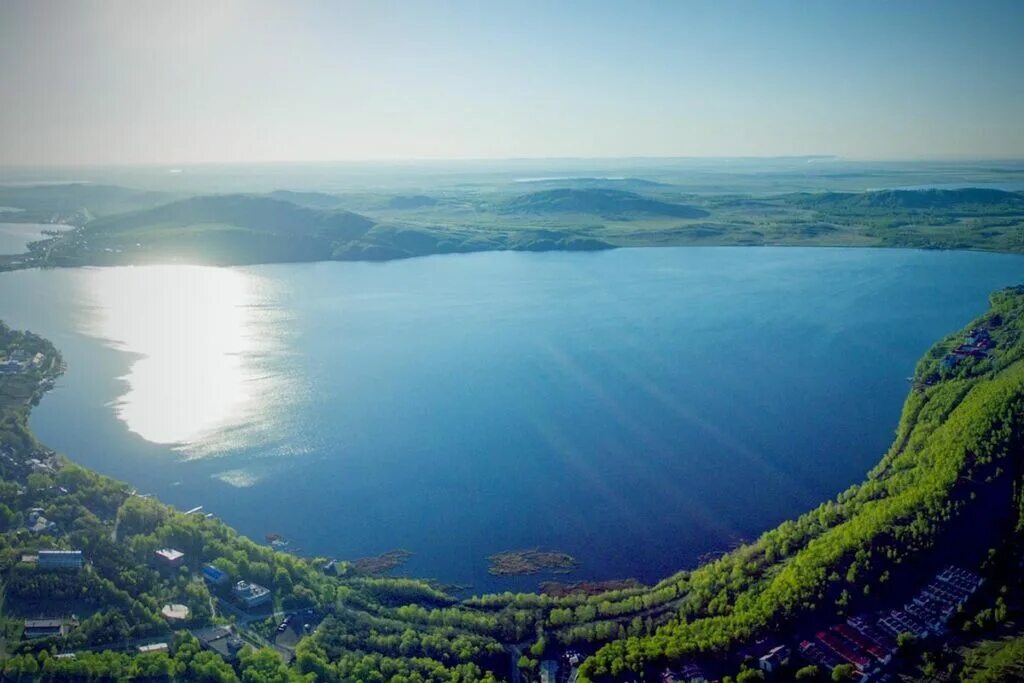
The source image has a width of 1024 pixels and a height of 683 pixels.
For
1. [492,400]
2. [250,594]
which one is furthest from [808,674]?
[492,400]

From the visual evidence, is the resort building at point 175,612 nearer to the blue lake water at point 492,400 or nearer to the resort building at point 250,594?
Answer: the resort building at point 250,594

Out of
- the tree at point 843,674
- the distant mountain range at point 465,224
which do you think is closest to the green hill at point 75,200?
the distant mountain range at point 465,224

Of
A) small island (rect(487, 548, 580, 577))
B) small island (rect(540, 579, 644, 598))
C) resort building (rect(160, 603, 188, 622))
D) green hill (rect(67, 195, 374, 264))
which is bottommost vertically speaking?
small island (rect(540, 579, 644, 598))

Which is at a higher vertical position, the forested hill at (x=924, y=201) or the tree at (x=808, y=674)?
the forested hill at (x=924, y=201)

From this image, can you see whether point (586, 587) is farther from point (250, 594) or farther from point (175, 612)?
point (175, 612)

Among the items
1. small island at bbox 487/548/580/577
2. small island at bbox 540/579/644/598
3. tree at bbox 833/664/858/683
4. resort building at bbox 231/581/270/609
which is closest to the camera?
tree at bbox 833/664/858/683

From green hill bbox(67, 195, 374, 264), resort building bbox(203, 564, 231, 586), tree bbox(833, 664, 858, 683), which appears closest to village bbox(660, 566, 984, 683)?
tree bbox(833, 664, 858, 683)

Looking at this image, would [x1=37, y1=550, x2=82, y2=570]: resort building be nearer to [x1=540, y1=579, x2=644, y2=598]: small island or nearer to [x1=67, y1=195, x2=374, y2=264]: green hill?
[x1=540, y1=579, x2=644, y2=598]: small island
